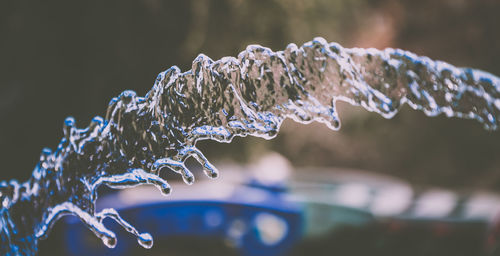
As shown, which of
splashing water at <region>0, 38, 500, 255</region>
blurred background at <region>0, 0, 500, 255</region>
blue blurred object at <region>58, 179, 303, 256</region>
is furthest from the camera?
blue blurred object at <region>58, 179, 303, 256</region>

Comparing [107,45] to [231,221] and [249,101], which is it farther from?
[249,101]

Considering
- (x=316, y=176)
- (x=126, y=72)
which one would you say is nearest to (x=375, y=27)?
(x=316, y=176)

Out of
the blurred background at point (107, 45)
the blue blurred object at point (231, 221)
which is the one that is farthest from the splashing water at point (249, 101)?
the blue blurred object at point (231, 221)

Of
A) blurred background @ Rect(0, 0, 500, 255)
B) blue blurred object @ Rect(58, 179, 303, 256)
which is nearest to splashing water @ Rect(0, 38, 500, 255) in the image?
blurred background @ Rect(0, 0, 500, 255)

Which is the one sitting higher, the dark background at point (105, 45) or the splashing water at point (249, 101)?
the dark background at point (105, 45)

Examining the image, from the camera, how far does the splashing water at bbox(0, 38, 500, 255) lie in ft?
2.61

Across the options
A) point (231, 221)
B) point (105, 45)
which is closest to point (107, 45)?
point (105, 45)

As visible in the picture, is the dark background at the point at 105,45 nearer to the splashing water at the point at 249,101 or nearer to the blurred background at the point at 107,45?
the blurred background at the point at 107,45

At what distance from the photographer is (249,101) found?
2.69 feet

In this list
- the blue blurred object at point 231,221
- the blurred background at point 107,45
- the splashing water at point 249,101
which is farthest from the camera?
the blue blurred object at point 231,221

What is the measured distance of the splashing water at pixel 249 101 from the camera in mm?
796

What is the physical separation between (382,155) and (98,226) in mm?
8198

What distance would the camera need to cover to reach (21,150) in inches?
119

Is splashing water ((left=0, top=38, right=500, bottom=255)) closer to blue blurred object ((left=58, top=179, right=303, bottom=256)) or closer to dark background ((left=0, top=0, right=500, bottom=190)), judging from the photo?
dark background ((left=0, top=0, right=500, bottom=190))
